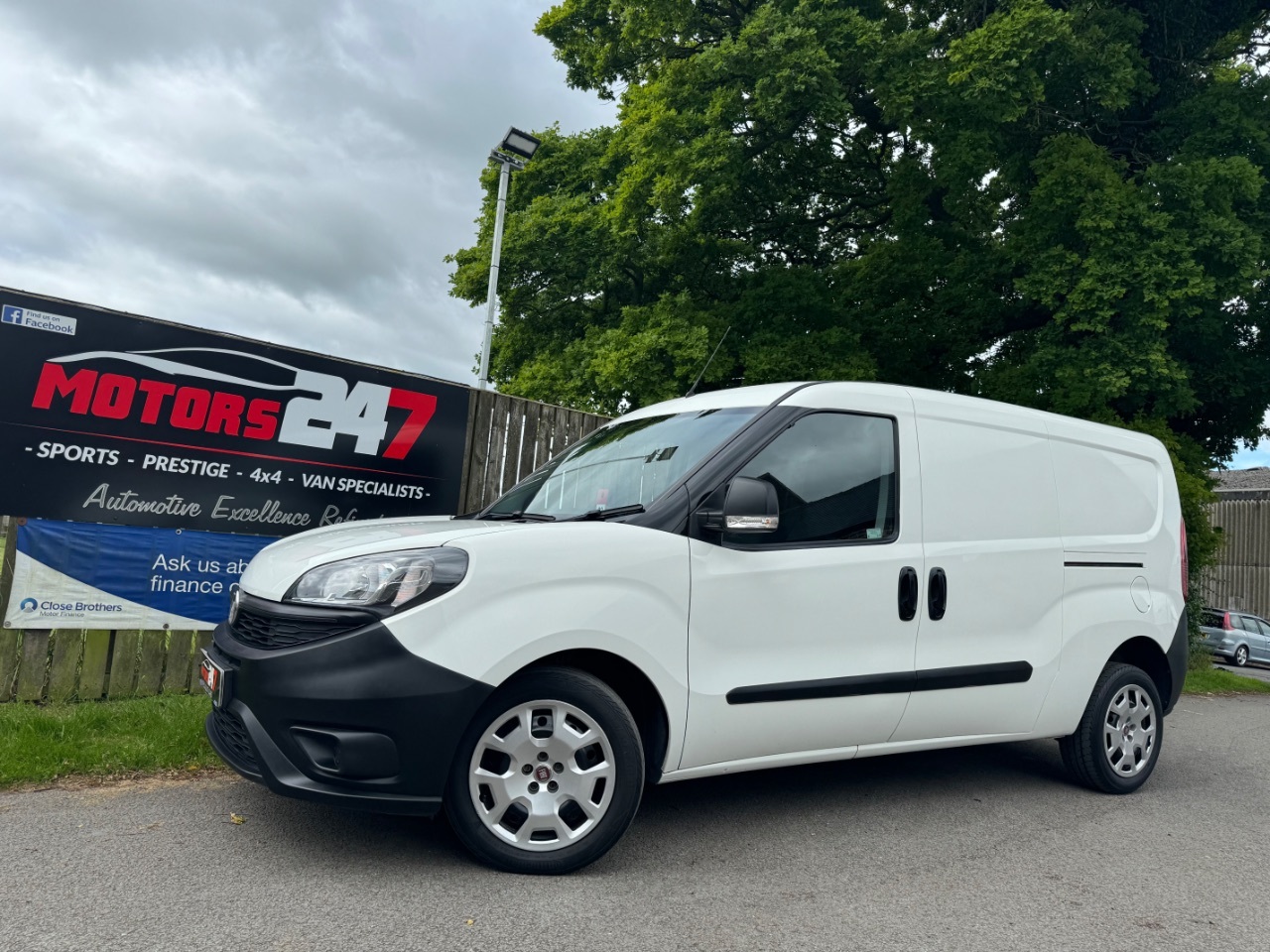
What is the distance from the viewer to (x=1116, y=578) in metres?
5.45

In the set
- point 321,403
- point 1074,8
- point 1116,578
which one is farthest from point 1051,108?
point 321,403

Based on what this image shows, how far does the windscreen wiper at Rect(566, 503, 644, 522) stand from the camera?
3.98 meters

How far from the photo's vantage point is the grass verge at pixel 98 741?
454 centimetres

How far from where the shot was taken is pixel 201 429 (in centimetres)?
628

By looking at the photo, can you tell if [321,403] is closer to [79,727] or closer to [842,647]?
[79,727]

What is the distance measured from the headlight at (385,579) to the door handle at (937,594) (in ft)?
7.42

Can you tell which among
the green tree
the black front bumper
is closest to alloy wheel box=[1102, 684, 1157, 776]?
the black front bumper

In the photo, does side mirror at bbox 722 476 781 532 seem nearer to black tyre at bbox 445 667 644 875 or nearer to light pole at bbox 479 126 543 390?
black tyre at bbox 445 667 644 875

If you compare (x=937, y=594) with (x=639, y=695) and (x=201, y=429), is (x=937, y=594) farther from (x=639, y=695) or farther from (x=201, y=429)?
(x=201, y=429)

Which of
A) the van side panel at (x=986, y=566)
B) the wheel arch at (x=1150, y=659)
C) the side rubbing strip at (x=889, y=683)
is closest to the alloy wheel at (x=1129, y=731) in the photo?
the wheel arch at (x=1150, y=659)

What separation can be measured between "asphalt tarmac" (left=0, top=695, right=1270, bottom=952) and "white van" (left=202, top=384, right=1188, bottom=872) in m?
0.33

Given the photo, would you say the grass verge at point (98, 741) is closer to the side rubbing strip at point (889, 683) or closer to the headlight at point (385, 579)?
the headlight at point (385, 579)

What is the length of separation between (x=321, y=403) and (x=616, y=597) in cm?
384

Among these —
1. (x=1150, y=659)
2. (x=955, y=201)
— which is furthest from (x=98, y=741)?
(x=955, y=201)
